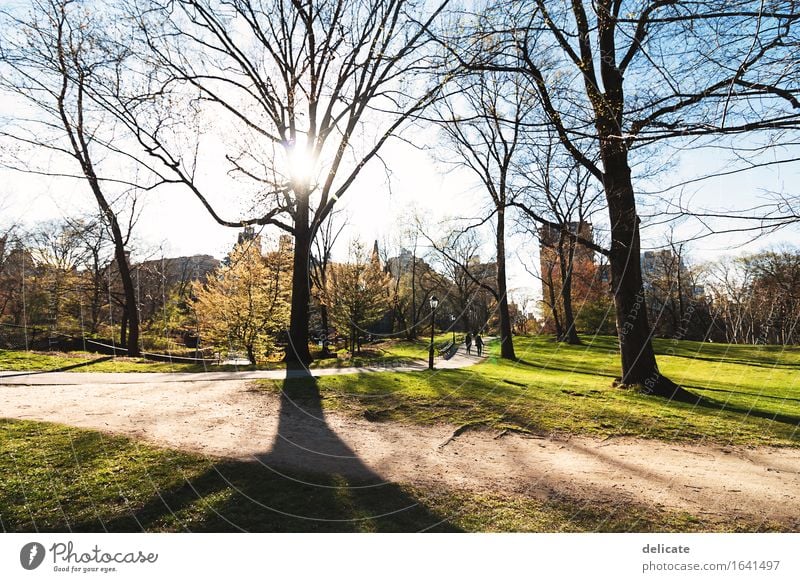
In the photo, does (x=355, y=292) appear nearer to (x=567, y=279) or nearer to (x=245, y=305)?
(x=245, y=305)

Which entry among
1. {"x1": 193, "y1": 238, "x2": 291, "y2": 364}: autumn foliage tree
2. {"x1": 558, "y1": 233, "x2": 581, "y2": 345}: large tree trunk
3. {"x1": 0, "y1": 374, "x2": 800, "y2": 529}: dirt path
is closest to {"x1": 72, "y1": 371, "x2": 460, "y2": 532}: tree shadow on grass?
{"x1": 0, "y1": 374, "x2": 800, "y2": 529}: dirt path

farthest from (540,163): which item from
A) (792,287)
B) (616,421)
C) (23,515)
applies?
(792,287)

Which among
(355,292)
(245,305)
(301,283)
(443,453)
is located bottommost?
(443,453)

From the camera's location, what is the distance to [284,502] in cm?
294

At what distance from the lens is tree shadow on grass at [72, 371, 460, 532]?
8.63ft

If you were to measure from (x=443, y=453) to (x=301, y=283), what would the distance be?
5.94 metres

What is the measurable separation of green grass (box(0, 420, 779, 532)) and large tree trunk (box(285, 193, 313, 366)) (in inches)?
226

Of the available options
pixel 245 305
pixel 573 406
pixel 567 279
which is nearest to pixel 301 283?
pixel 573 406

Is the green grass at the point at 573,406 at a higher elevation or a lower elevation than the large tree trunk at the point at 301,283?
lower

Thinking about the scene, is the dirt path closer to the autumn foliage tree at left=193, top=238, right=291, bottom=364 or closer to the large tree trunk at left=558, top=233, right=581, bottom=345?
the large tree trunk at left=558, top=233, right=581, bottom=345

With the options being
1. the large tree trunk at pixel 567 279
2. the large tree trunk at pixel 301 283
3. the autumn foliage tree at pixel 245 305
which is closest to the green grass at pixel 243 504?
the large tree trunk at pixel 567 279

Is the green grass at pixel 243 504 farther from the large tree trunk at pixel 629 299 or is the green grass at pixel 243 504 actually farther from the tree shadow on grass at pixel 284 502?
the large tree trunk at pixel 629 299

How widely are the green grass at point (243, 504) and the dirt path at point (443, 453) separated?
264 mm

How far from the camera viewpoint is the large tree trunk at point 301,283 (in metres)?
8.73
